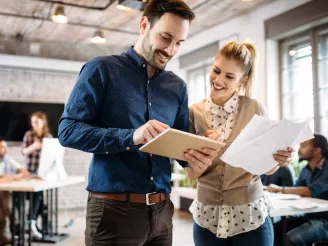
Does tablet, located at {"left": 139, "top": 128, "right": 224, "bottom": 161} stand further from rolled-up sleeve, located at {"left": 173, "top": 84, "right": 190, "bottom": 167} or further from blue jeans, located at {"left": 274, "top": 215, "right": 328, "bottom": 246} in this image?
blue jeans, located at {"left": 274, "top": 215, "right": 328, "bottom": 246}

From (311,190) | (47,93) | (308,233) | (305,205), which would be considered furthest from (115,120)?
(47,93)

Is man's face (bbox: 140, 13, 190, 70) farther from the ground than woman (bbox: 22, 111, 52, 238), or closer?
farther from the ground

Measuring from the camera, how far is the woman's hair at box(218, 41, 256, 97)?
164 cm

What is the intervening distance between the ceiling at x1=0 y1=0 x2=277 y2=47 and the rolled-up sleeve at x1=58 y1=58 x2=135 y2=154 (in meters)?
3.90

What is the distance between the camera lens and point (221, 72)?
1648mm

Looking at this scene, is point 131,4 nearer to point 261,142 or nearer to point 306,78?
point 306,78

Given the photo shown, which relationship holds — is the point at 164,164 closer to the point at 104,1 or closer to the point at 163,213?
the point at 163,213

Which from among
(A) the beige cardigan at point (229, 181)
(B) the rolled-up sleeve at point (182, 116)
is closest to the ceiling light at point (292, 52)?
(A) the beige cardigan at point (229, 181)

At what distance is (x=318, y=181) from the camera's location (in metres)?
3.25

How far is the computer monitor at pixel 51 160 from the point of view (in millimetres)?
3793

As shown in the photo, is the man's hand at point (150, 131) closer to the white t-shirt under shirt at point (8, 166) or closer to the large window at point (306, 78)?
the large window at point (306, 78)

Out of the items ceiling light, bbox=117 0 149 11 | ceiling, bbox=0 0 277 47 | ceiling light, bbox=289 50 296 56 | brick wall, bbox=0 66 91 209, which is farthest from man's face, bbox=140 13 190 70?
brick wall, bbox=0 66 91 209

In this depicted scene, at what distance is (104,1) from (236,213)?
4077 mm

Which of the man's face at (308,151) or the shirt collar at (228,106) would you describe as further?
the man's face at (308,151)
